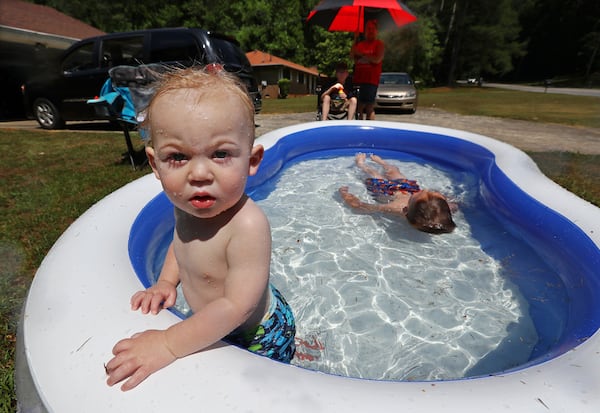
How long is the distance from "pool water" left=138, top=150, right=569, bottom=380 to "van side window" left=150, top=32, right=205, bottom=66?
410cm

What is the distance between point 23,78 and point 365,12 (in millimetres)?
11529

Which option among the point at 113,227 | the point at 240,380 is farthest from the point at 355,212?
the point at 240,380

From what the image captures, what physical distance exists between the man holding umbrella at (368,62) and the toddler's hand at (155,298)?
622 cm

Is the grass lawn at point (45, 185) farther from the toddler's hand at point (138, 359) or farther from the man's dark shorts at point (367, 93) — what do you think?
the man's dark shorts at point (367, 93)

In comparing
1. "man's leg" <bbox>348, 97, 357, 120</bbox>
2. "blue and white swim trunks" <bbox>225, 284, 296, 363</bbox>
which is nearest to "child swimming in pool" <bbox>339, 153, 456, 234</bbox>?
"blue and white swim trunks" <bbox>225, 284, 296, 363</bbox>

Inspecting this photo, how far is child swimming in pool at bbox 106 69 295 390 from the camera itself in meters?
1.06

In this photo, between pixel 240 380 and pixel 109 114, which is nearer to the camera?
pixel 240 380

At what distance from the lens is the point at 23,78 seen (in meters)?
12.1

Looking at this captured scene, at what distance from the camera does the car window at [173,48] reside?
22.2ft

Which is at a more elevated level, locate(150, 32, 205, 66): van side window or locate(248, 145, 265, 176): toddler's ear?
locate(150, 32, 205, 66): van side window

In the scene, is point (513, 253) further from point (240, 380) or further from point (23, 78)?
point (23, 78)

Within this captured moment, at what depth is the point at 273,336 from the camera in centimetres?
167

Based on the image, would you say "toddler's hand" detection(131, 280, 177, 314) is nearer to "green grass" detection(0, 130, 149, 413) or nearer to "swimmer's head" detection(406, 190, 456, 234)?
"green grass" detection(0, 130, 149, 413)

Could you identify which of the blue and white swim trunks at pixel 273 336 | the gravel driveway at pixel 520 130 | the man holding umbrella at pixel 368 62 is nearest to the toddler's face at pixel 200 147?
the blue and white swim trunks at pixel 273 336
